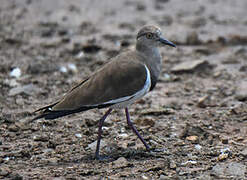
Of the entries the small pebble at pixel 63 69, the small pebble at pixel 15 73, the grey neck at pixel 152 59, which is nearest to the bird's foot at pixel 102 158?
the grey neck at pixel 152 59

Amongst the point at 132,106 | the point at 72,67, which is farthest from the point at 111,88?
the point at 72,67

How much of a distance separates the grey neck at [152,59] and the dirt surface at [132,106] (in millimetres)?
822

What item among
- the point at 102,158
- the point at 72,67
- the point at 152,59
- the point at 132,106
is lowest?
the point at 102,158

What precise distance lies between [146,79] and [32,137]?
62.6 inches

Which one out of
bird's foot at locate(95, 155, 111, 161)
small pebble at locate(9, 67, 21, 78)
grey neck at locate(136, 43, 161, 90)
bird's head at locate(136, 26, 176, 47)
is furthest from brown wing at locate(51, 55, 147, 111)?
small pebble at locate(9, 67, 21, 78)

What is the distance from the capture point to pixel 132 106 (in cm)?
662

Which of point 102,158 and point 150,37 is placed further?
point 150,37

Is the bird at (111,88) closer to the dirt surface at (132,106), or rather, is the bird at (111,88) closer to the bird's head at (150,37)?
the bird's head at (150,37)

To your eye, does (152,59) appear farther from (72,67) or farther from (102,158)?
(72,67)

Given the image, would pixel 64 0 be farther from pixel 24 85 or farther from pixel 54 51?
pixel 24 85

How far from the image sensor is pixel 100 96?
4785 mm

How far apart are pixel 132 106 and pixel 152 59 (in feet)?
5.08

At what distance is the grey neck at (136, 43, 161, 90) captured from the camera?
5.09 meters

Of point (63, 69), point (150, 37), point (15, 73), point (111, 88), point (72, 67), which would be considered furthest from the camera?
point (72, 67)
